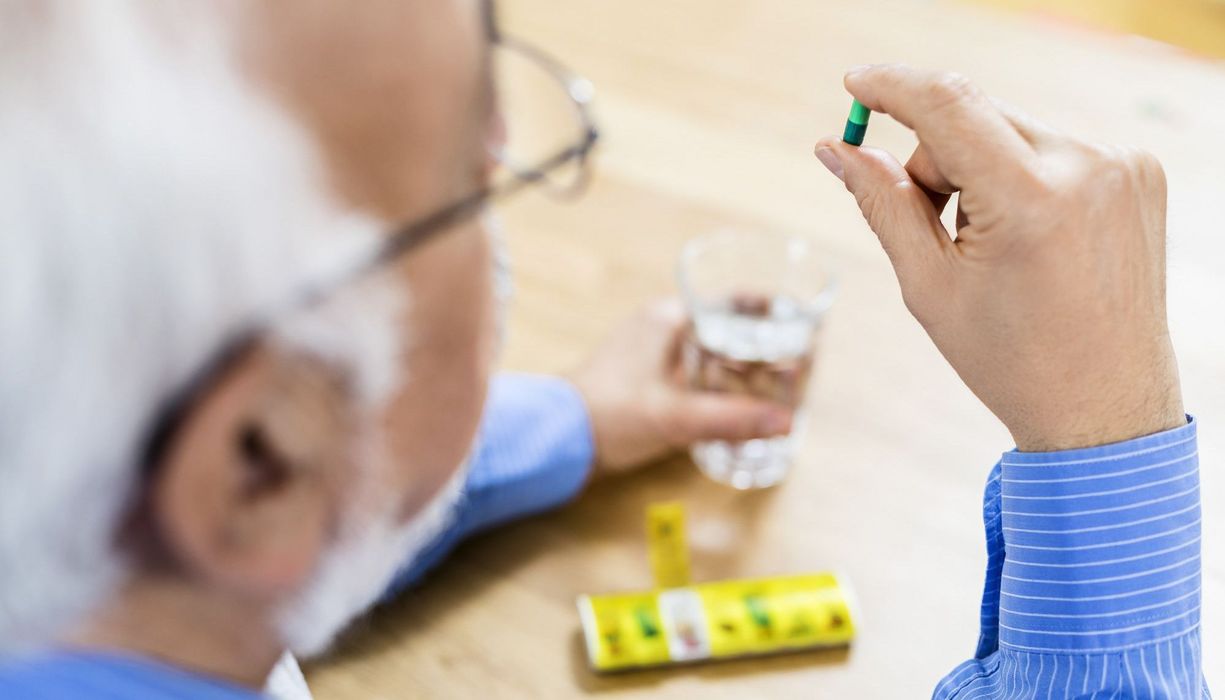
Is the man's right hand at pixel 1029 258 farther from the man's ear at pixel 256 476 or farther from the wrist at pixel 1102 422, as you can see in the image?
the man's ear at pixel 256 476

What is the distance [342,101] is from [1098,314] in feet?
1.39

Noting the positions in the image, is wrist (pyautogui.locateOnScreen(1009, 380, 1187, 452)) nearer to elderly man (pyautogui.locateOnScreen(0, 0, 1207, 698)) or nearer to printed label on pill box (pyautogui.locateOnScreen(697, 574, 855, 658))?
elderly man (pyautogui.locateOnScreen(0, 0, 1207, 698))

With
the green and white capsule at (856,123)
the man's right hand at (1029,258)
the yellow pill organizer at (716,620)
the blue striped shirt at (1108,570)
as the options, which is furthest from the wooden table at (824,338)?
the green and white capsule at (856,123)

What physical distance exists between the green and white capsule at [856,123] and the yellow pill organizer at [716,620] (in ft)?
1.00

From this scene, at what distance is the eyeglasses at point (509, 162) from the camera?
1.51ft

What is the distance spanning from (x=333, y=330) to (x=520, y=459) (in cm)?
46

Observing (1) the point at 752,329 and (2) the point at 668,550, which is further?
(1) the point at 752,329

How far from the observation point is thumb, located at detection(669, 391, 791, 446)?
3.10ft

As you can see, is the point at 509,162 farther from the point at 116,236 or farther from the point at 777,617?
the point at 777,617

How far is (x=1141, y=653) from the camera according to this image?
69 centimetres

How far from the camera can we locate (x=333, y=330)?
491 millimetres

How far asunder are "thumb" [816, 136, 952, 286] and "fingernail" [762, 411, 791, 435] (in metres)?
0.27

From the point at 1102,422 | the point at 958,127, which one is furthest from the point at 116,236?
the point at 1102,422

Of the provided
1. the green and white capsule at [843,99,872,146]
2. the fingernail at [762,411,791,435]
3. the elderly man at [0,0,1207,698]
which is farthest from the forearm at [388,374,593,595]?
the green and white capsule at [843,99,872,146]
